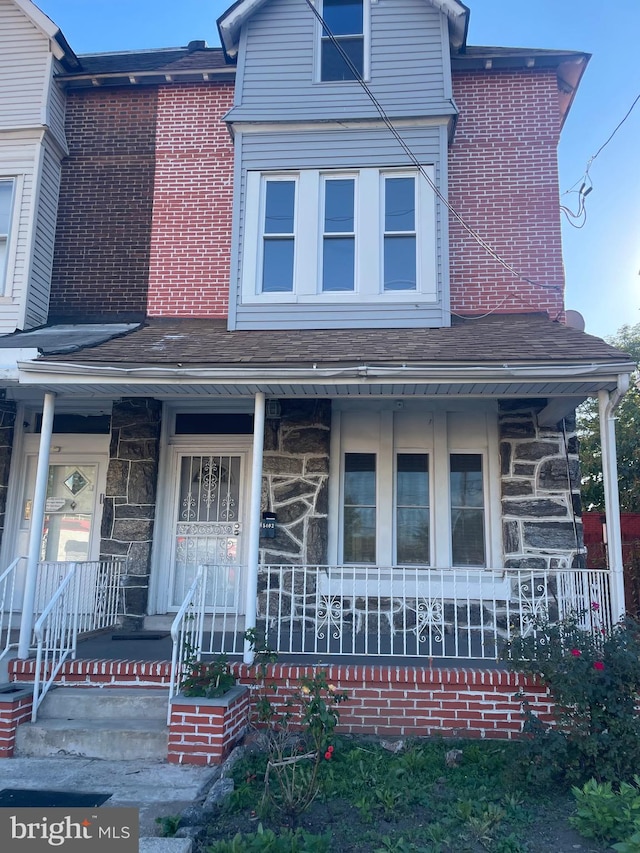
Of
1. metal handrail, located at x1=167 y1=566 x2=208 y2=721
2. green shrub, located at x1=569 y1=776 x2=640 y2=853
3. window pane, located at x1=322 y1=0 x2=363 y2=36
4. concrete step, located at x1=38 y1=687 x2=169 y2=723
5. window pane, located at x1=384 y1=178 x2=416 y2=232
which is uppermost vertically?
window pane, located at x1=322 y1=0 x2=363 y2=36

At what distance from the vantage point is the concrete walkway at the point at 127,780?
4184mm

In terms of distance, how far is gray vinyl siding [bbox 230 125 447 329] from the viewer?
25.4 ft

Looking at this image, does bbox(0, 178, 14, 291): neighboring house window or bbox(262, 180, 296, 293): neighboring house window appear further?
bbox(0, 178, 14, 291): neighboring house window

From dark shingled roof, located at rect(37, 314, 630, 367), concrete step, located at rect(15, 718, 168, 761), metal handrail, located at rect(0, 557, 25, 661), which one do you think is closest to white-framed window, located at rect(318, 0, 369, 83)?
A: dark shingled roof, located at rect(37, 314, 630, 367)

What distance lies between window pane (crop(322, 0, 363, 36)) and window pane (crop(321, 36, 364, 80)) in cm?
15

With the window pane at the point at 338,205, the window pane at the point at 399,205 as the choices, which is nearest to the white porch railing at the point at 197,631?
the window pane at the point at 338,205

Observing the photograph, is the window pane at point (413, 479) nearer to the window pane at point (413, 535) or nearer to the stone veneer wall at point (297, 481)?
the window pane at point (413, 535)

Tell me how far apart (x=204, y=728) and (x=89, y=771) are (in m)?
0.86

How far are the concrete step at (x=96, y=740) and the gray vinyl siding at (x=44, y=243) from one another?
5.05 m

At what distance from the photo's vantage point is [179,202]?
897 cm

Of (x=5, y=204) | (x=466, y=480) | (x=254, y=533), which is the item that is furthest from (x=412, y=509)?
(x=5, y=204)

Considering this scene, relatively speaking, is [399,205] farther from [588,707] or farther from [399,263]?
[588,707]

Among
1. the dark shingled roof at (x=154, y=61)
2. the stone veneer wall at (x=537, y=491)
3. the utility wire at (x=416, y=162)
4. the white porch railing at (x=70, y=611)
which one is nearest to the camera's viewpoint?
the white porch railing at (x=70, y=611)

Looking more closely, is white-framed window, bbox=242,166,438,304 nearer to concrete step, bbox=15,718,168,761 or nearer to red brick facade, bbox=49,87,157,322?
red brick facade, bbox=49,87,157,322
